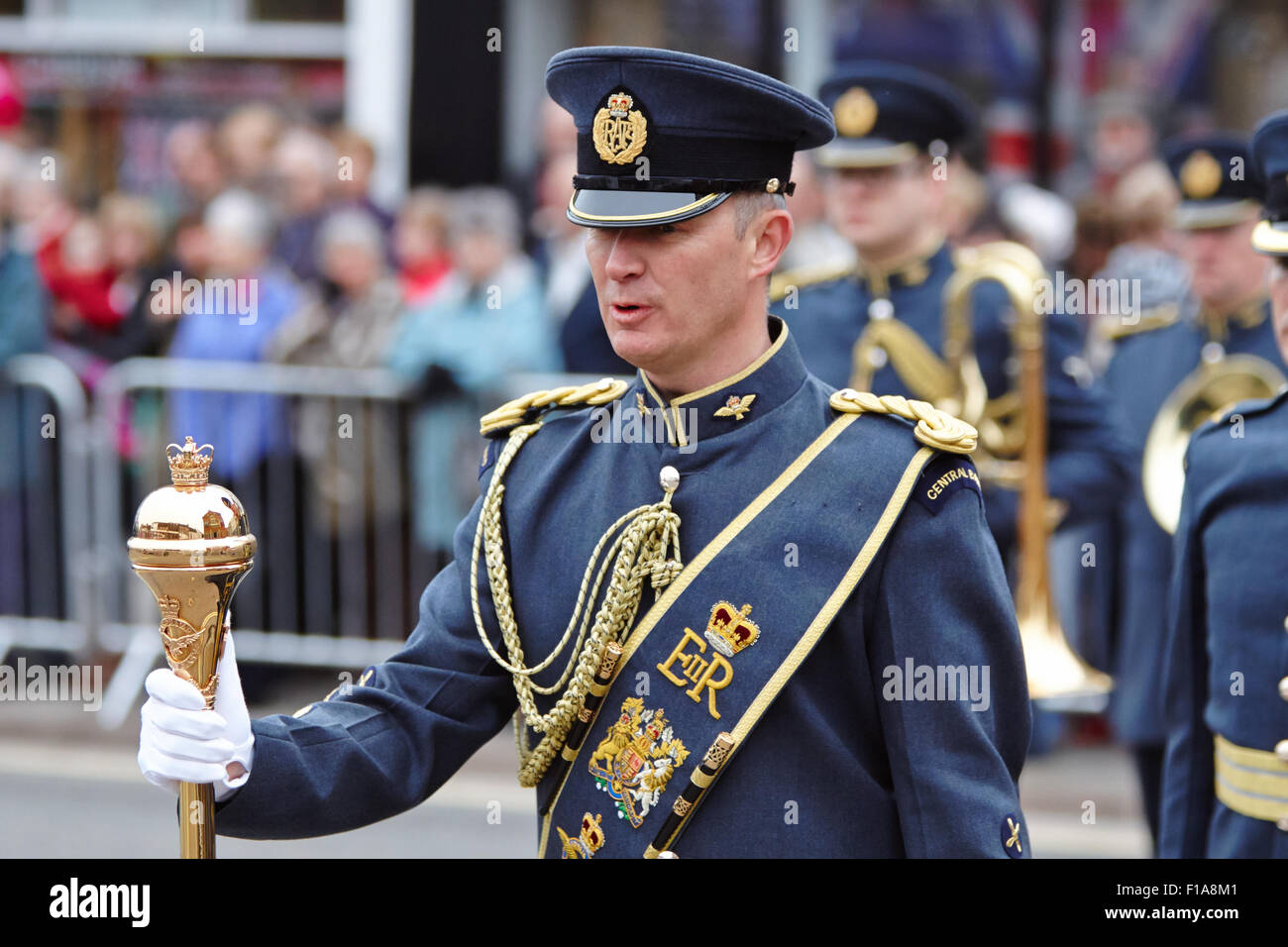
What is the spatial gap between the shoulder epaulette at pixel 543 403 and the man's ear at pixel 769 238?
0.38 metres

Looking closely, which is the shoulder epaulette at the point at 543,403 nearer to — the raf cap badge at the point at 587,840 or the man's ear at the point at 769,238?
the man's ear at the point at 769,238

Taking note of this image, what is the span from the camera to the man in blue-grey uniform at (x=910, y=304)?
5695 millimetres

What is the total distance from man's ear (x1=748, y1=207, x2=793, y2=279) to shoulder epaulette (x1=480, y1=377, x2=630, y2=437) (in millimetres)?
385

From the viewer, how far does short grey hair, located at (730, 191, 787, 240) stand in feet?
9.47

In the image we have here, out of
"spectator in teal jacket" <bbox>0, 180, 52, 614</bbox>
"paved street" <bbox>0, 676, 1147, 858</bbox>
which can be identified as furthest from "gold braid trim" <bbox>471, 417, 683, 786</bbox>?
"spectator in teal jacket" <bbox>0, 180, 52, 614</bbox>

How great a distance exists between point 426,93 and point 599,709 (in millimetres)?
9876

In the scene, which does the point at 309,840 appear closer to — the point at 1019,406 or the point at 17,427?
the point at 1019,406

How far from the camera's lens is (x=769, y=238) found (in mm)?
2951

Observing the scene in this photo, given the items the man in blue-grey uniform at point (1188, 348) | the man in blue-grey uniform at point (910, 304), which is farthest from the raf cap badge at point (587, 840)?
the man in blue-grey uniform at point (1188, 348)

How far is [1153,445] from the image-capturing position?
5945 mm

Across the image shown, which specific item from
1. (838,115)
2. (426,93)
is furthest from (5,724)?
(426,93)

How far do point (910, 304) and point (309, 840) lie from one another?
8.48 feet

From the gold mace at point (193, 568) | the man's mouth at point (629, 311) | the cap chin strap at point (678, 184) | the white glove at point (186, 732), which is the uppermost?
the cap chin strap at point (678, 184)
